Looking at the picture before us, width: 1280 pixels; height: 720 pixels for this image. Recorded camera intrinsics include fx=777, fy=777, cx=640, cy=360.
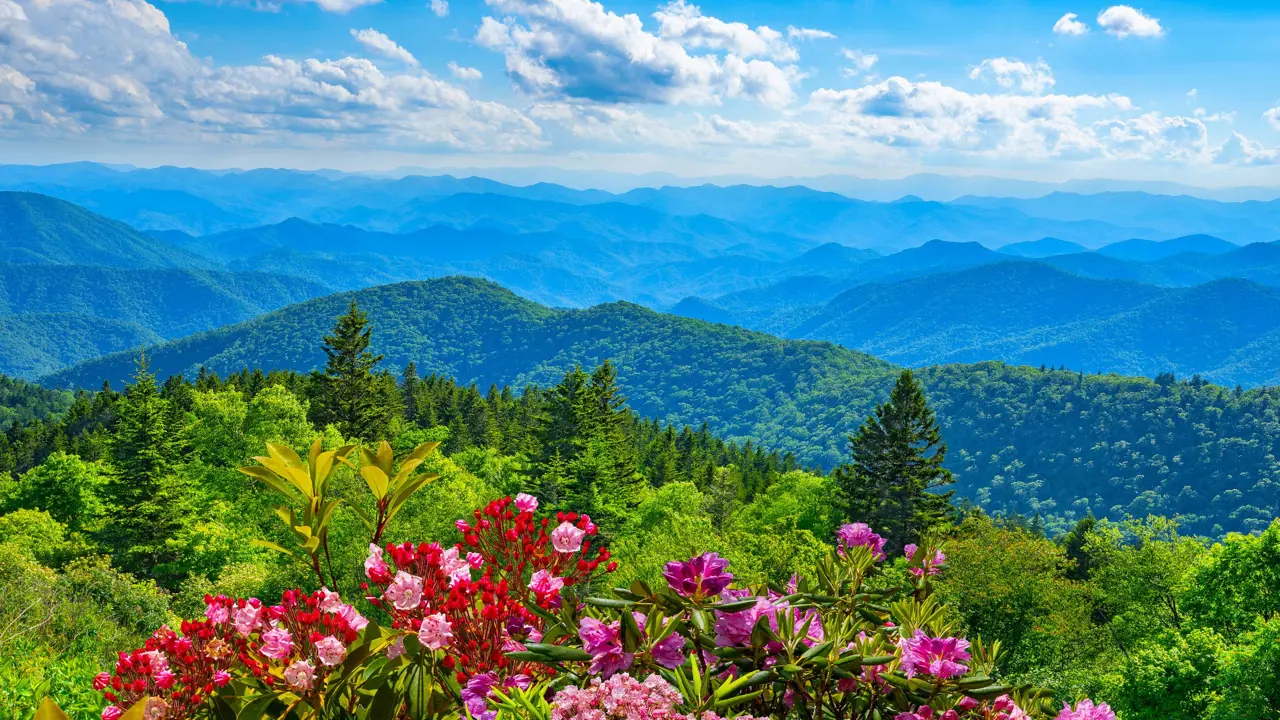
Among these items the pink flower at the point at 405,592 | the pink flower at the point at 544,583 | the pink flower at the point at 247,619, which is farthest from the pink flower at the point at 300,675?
the pink flower at the point at 544,583

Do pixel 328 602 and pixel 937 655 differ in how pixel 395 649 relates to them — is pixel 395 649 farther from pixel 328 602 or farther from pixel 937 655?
pixel 937 655

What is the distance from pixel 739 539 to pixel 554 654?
96.5 ft

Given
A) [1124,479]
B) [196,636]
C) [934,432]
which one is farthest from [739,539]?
[1124,479]

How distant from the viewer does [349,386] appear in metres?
44.0

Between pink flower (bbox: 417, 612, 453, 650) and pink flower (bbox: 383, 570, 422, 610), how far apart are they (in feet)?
0.48

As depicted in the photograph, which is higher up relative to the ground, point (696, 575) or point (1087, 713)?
point (696, 575)

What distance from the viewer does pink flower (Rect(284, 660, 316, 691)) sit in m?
2.41

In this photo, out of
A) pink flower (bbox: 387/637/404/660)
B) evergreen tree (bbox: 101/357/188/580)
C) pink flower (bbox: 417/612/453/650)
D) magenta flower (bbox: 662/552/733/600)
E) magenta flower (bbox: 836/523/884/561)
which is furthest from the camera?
evergreen tree (bbox: 101/357/188/580)

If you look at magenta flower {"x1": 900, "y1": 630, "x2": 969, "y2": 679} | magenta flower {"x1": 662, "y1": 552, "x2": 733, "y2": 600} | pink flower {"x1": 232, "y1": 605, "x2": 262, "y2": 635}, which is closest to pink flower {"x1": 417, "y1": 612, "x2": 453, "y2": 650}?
magenta flower {"x1": 662, "y1": 552, "x2": 733, "y2": 600}

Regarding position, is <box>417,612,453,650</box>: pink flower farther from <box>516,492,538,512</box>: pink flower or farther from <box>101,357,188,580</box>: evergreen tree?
<box>101,357,188,580</box>: evergreen tree

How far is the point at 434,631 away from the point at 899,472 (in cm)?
3592

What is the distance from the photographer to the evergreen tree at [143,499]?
31125 millimetres

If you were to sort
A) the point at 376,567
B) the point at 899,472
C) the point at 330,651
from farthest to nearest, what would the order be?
the point at 899,472, the point at 376,567, the point at 330,651

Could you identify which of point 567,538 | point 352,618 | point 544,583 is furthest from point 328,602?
point 567,538
